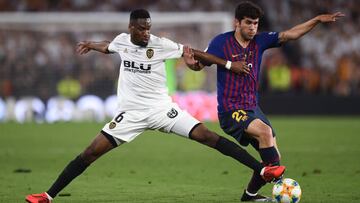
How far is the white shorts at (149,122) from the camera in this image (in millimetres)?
9602

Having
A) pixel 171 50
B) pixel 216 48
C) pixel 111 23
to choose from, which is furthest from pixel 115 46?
pixel 111 23

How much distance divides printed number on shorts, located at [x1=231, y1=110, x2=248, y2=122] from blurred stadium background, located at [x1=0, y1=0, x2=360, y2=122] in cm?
1676

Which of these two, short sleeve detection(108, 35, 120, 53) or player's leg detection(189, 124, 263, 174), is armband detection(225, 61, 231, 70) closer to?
player's leg detection(189, 124, 263, 174)

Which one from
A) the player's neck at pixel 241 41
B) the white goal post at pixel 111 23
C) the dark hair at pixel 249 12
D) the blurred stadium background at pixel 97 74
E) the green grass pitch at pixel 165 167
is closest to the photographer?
the dark hair at pixel 249 12

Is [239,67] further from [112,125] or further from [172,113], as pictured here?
[112,125]

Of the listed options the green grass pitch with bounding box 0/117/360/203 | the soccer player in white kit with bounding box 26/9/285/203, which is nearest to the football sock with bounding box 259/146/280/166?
the soccer player in white kit with bounding box 26/9/285/203

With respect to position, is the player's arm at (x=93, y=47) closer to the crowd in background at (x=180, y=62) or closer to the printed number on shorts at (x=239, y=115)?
the printed number on shorts at (x=239, y=115)

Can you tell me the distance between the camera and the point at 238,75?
31.8ft

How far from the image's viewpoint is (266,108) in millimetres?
28250

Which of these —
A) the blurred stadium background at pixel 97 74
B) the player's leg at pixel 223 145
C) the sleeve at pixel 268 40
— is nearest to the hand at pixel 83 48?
the player's leg at pixel 223 145

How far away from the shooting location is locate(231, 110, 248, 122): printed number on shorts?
960cm

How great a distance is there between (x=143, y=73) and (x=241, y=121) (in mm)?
1235

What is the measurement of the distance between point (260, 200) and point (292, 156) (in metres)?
6.58

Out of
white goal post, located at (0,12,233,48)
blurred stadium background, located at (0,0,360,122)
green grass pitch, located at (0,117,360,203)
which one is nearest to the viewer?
green grass pitch, located at (0,117,360,203)
